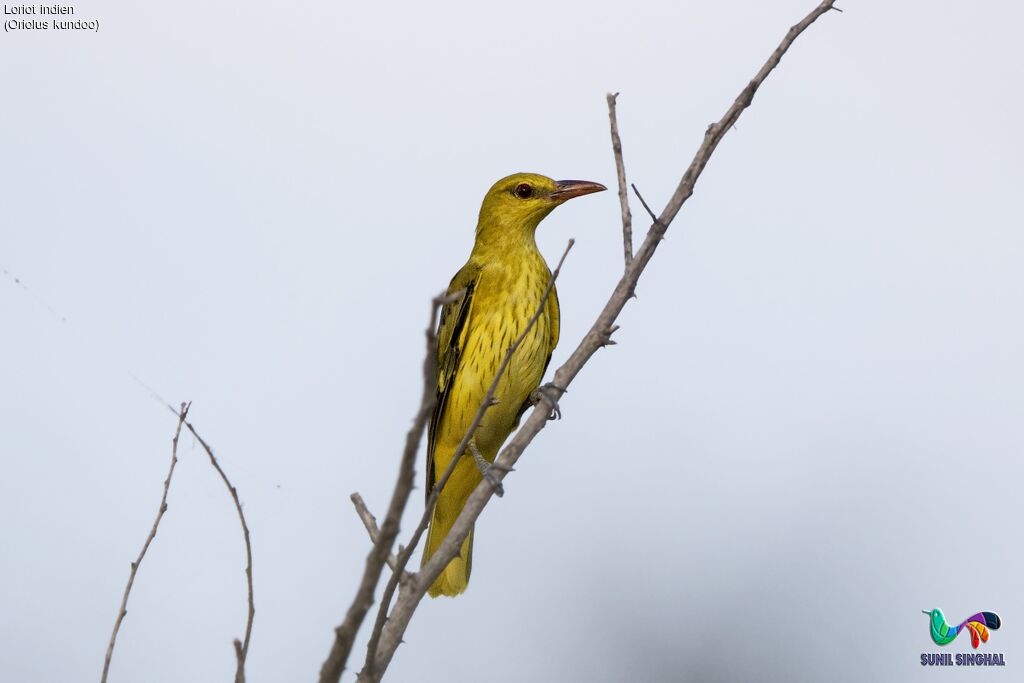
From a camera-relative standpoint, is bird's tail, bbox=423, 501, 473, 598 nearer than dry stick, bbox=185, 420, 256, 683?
No

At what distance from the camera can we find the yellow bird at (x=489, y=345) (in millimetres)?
4312

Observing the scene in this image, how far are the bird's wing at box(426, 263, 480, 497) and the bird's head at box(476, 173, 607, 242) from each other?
0.28 meters

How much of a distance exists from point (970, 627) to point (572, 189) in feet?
7.44

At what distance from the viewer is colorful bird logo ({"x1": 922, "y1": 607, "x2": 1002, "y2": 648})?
4.14m

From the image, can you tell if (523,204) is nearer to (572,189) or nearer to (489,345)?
(572,189)

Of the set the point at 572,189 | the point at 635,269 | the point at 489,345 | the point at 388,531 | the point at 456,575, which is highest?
the point at 572,189

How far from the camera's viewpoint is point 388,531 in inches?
66.0

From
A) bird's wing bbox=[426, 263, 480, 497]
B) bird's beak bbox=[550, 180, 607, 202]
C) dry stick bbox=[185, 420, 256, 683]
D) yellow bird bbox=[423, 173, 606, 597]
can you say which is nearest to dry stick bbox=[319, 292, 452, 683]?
dry stick bbox=[185, 420, 256, 683]

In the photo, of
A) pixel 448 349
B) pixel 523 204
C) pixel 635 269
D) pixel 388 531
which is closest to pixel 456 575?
pixel 448 349

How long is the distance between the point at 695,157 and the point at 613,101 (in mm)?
326

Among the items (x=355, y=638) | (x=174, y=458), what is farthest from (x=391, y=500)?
(x=174, y=458)

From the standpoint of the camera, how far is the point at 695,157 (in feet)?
9.23

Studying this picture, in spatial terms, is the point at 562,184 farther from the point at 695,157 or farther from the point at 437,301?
the point at 437,301

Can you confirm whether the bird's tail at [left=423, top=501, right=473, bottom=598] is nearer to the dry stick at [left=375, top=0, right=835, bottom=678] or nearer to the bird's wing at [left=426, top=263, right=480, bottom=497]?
the bird's wing at [left=426, top=263, right=480, bottom=497]
